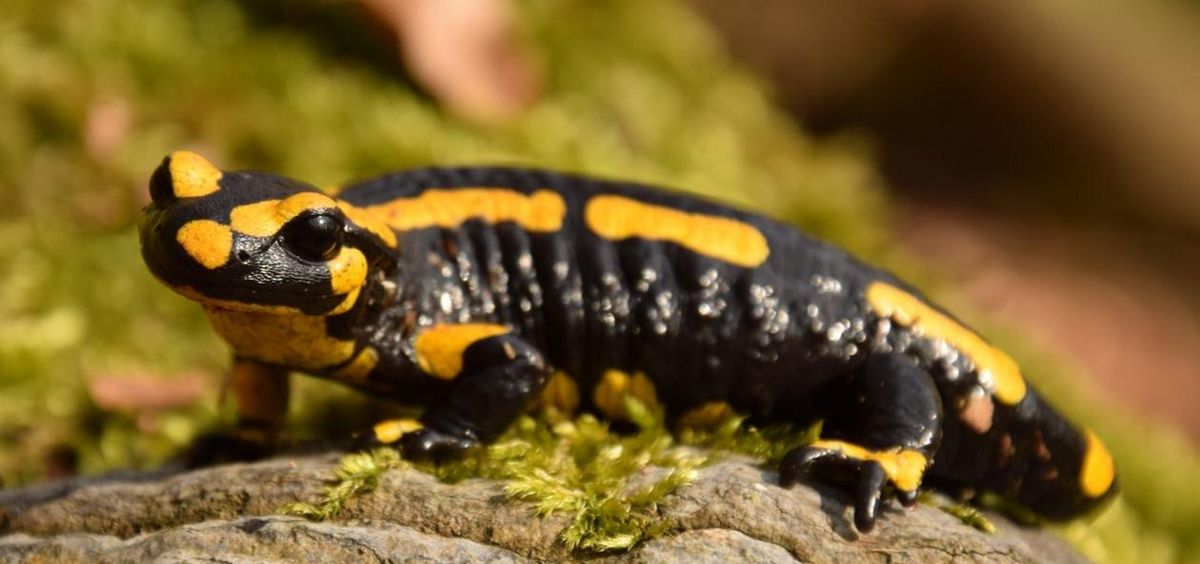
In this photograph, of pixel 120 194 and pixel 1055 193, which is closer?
pixel 120 194

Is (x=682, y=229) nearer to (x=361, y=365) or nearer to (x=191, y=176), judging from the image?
(x=361, y=365)

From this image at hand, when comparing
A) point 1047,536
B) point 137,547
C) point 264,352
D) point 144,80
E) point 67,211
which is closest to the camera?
point 137,547

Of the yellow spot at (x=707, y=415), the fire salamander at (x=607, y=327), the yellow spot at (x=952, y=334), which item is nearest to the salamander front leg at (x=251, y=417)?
the fire salamander at (x=607, y=327)

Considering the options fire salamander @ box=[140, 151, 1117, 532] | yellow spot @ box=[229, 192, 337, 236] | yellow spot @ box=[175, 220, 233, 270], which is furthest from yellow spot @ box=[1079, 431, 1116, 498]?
yellow spot @ box=[175, 220, 233, 270]

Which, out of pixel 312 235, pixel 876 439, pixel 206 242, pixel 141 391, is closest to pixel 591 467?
pixel 876 439

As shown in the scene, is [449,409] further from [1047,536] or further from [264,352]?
[1047,536]

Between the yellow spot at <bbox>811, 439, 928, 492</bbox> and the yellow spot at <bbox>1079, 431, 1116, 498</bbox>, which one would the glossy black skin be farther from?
the yellow spot at <bbox>811, 439, 928, 492</bbox>

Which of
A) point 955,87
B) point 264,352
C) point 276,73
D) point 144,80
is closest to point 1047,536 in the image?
point 264,352

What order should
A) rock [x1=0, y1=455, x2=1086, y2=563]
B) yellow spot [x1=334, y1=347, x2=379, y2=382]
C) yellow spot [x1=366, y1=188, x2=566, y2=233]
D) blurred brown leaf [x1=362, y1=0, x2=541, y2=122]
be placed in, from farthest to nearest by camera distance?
blurred brown leaf [x1=362, y1=0, x2=541, y2=122]
yellow spot [x1=366, y1=188, x2=566, y2=233]
yellow spot [x1=334, y1=347, x2=379, y2=382]
rock [x1=0, y1=455, x2=1086, y2=563]
